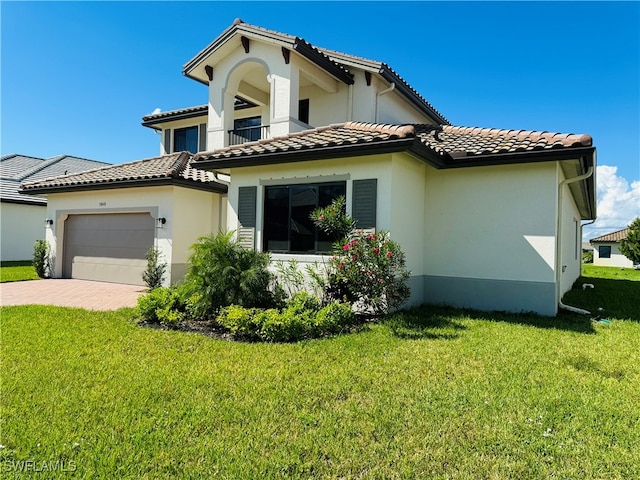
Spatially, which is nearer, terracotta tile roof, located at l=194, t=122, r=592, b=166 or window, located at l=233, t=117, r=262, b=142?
terracotta tile roof, located at l=194, t=122, r=592, b=166

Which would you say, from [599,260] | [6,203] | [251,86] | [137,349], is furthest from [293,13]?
[599,260]

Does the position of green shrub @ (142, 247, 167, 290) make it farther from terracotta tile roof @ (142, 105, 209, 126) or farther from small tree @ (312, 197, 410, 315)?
terracotta tile roof @ (142, 105, 209, 126)

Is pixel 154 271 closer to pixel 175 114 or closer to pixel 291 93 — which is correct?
pixel 291 93

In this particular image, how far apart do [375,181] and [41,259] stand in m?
14.7

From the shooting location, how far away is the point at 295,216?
1007 centimetres

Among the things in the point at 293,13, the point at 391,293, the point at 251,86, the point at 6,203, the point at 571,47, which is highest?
the point at 293,13

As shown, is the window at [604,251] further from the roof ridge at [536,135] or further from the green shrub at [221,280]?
the green shrub at [221,280]

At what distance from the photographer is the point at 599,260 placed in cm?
5131

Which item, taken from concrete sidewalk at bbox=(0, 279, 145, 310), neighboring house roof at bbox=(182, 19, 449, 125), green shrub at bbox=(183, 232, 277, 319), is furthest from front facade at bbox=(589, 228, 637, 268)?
concrete sidewalk at bbox=(0, 279, 145, 310)

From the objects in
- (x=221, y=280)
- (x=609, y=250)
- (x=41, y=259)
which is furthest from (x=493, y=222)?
(x=609, y=250)

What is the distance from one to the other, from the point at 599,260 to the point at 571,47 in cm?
4835

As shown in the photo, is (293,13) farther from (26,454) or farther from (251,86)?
(26,454)

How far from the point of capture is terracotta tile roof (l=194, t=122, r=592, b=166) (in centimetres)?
841

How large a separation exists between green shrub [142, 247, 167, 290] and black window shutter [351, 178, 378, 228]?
24.4 ft
